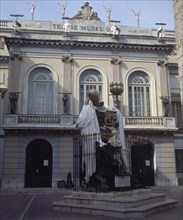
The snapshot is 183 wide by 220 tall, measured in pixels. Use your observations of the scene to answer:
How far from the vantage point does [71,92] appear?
27.8 metres

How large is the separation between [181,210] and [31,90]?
2011cm

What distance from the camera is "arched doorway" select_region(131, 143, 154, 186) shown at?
1064 inches

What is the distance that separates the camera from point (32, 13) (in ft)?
104

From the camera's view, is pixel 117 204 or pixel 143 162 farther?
pixel 143 162

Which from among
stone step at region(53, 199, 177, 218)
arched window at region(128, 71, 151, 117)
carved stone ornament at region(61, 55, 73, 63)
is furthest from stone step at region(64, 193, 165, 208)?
carved stone ornament at region(61, 55, 73, 63)

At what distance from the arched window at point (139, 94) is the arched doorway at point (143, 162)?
10.6 ft

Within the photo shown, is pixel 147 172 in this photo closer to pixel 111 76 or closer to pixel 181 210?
pixel 111 76

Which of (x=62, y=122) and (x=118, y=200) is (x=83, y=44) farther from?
(x=118, y=200)

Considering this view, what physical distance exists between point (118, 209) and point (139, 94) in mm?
20628

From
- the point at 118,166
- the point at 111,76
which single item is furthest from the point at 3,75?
the point at 118,166

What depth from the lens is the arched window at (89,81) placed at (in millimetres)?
28380

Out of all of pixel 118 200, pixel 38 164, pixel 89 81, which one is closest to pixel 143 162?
pixel 89 81

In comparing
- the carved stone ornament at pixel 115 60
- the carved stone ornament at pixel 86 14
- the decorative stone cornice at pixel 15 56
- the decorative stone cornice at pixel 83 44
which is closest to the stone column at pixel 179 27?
the carved stone ornament at pixel 115 60

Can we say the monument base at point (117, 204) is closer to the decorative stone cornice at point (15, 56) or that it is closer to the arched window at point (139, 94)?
the arched window at point (139, 94)
